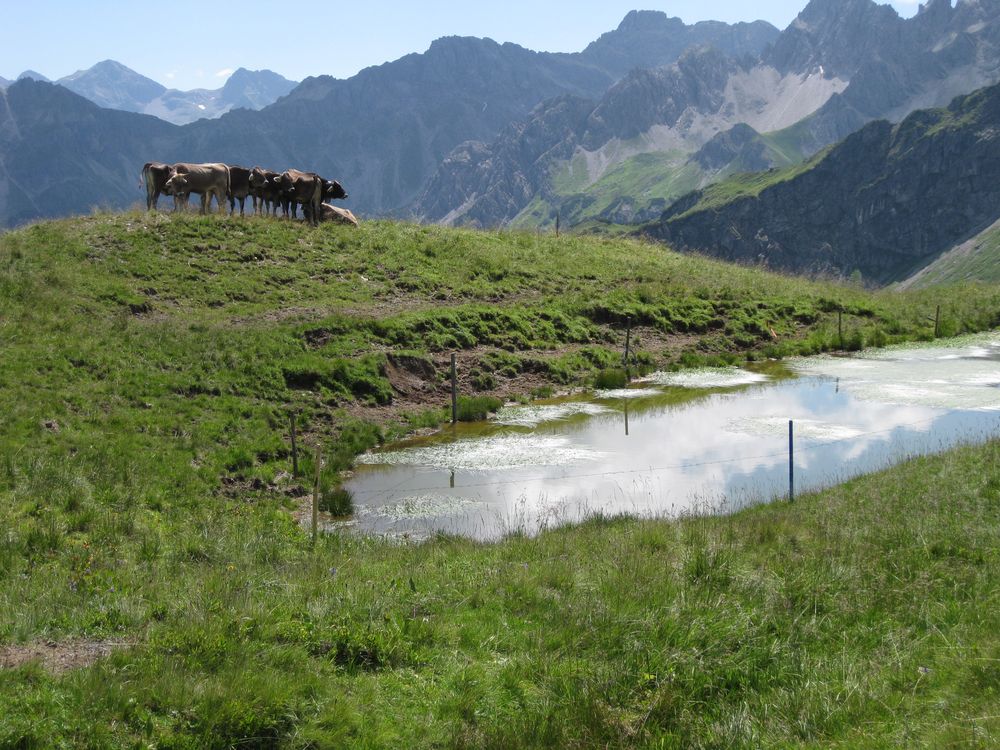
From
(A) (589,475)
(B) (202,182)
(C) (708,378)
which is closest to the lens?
(A) (589,475)

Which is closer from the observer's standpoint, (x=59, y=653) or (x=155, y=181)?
(x=59, y=653)

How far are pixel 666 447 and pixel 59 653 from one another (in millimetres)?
17288

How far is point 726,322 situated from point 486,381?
17.0 metres

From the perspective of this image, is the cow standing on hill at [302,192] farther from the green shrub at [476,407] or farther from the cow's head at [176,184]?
the green shrub at [476,407]

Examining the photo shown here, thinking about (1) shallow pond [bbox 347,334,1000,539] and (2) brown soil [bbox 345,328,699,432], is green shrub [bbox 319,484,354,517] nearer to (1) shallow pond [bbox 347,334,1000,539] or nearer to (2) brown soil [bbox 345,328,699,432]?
(1) shallow pond [bbox 347,334,1000,539]

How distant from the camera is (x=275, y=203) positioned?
44781 millimetres

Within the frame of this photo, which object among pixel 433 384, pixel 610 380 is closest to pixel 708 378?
pixel 610 380

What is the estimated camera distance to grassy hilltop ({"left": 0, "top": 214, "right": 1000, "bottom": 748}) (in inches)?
291

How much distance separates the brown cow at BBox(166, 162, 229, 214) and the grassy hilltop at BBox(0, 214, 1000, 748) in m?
14.5

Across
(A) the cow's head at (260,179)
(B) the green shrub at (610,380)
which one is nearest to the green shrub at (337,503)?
(B) the green shrub at (610,380)

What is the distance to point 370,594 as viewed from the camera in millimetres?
10102

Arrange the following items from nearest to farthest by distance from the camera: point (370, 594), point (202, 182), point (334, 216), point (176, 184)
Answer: point (370, 594) → point (176, 184) → point (202, 182) → point (334, 216)

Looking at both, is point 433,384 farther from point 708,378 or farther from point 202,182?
point 202,182

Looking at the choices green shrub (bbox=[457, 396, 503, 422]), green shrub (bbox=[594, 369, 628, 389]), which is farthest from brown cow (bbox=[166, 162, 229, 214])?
green shrub (bbox=[594, 369, 628, 389])
